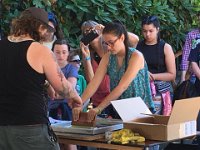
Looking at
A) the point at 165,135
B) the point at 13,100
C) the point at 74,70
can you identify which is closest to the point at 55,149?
the point at 13,100

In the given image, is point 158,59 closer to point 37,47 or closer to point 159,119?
point 159,119

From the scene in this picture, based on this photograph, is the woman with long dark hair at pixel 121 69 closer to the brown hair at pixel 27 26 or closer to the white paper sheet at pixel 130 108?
the white paper sheet at pixel 130 108

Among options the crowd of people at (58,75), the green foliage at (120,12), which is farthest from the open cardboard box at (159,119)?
the green foliage at (120,12)

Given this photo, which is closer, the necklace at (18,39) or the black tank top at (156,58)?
the necklace at (18,39)

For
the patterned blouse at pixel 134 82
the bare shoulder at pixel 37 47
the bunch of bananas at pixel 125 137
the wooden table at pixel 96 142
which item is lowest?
the wooden table at pixel 96 142

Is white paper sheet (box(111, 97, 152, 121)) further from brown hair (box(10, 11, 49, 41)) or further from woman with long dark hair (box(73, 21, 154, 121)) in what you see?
brown hair (box(10, 11, 49, 41))

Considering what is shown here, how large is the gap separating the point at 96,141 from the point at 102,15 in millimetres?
3395

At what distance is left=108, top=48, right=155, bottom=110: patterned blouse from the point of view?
432cm

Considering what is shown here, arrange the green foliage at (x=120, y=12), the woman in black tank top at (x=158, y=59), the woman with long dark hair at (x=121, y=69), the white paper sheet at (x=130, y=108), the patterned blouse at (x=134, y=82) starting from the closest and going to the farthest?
the white paper sheet at (x=130, y=108) → the woman with long dark hair at (x=121, y=69) → the patterned blouse at (x=134, y=82) → the woman in black tank top at (x=158, y=59) → the green foliage at (x=120, y=12)

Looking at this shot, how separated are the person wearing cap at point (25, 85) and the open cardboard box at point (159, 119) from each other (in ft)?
2.09

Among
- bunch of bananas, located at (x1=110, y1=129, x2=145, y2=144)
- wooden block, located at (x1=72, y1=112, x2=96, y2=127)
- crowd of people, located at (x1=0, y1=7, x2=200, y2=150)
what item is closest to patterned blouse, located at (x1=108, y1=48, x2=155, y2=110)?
crowd of people, located at (x1=0, y1=7, x2=200, y2=150)

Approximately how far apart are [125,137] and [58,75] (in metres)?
0.61

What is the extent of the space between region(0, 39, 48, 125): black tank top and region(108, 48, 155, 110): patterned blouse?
43.4 inches

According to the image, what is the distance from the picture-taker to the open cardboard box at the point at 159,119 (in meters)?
3.65
